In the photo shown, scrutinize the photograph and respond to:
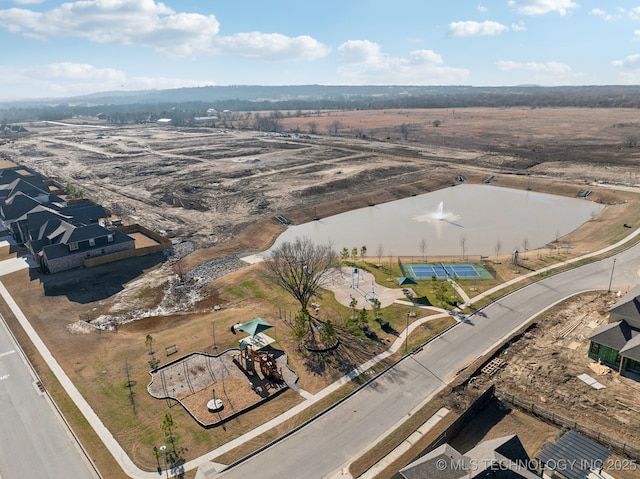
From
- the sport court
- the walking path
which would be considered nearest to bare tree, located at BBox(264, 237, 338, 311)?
the walking path

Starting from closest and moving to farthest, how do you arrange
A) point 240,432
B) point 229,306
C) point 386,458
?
point 386,458 → point 240,432 → point 229,306

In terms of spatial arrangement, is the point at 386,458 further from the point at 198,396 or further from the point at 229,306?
the point at 229,306

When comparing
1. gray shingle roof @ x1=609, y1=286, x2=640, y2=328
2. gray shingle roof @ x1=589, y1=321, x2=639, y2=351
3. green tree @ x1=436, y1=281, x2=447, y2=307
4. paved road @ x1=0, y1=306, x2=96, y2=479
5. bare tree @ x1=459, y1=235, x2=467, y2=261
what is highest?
gray shingle roof @ x1=609, y1=286, x2=640, y2=328

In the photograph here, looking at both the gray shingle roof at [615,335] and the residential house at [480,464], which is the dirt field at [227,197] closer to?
the gray shingle roof at [615,335]

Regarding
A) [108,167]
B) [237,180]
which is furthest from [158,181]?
Result: [108,167]

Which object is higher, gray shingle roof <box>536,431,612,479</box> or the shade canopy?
the shade canopy

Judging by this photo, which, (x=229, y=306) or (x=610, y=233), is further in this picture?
(x=610, y=233)

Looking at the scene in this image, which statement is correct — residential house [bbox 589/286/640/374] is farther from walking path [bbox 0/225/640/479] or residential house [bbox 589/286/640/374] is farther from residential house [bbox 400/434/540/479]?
residential house [bbox 400/434/540/479]
